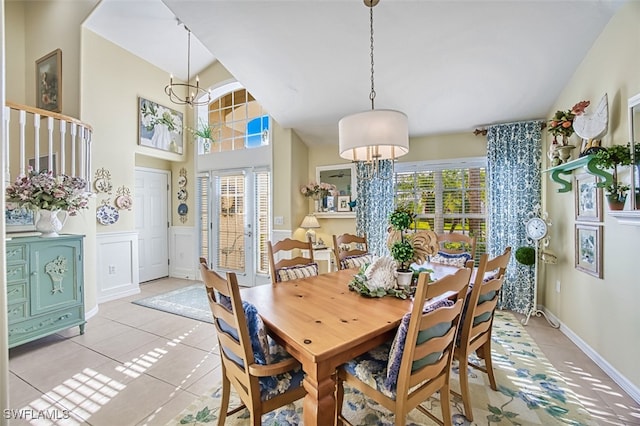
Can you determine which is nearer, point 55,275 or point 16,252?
point 16,252

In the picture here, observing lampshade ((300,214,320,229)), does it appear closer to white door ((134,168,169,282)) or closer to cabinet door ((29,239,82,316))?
cabinet door ((29,239,82,316))

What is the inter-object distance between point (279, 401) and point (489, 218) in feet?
11.5

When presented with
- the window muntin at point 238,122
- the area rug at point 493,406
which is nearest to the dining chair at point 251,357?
the area rug at point 493,406

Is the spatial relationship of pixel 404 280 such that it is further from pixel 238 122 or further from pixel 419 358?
pixel 238 122

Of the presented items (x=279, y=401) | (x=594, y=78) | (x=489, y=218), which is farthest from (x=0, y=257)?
(x=489, y=218)

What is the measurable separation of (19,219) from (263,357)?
328cm

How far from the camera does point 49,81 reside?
14.1ft

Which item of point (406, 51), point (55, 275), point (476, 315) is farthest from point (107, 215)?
point (476, 315)

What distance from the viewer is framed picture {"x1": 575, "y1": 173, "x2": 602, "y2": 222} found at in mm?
2461

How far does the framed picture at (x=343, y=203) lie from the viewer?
4.55 meters

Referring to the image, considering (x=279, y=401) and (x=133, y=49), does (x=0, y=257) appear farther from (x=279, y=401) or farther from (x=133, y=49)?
(x=133, y=49)

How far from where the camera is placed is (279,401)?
142cm

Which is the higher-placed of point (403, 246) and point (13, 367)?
point (403, 246)

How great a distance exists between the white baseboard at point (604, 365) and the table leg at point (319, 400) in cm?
230
